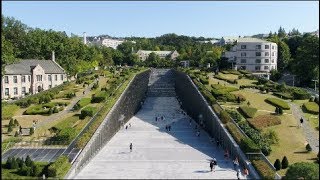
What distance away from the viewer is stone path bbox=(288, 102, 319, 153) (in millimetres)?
43681

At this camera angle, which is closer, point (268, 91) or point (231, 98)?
point (231, 98)

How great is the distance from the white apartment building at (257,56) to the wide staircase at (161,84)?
19841 mm

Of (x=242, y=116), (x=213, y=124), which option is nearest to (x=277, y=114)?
(x=242, y=116)

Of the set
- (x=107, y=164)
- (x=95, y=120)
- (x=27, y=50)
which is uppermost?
(x=27, y=50)

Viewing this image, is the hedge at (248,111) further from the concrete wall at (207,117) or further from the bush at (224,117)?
the concrete wall at (207,117)

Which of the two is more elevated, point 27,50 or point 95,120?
point 27,50

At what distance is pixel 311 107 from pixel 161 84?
2496 inches

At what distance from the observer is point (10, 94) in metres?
80.4

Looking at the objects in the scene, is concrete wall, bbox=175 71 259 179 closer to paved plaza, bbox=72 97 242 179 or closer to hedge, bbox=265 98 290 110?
paved plaza, bbox=72 97 242 179

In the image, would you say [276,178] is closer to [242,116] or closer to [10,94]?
[242,116]

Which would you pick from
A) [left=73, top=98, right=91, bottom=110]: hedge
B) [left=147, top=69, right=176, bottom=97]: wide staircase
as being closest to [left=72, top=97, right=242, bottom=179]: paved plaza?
[left=73, top=98, right=91, bottom=110]: hedge

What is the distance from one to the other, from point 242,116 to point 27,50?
64.4 metres

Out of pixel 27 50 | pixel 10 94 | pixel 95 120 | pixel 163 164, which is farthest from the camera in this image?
pixel 27 50

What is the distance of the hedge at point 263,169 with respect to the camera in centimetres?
3301
